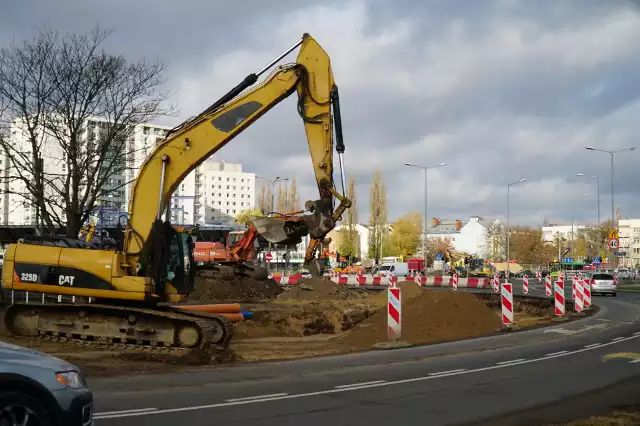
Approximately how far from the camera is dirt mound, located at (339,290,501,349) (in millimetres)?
19781

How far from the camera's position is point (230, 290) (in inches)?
1371

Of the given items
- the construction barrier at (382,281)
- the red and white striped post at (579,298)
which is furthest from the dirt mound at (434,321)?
the construction barrier at (382,281)

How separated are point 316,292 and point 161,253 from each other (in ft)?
73.1

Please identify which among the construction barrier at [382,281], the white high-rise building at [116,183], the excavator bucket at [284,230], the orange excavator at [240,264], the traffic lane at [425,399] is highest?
the white high-rise building at [116,183]

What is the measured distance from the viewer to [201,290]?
34.6 m

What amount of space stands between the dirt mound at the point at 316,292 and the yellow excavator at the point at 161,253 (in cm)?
1929

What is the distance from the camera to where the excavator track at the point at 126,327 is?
1518 centimetres

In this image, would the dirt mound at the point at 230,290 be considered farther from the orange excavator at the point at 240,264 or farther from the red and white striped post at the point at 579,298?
the red and white striped post at the point at 579,298

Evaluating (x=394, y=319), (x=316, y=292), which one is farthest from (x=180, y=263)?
(x=316, y=292)

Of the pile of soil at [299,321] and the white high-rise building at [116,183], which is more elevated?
the white high-rise building at [116,183]

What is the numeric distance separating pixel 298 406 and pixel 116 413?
2.36 meters

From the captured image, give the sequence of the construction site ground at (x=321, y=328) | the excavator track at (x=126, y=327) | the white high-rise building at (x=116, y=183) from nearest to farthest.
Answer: the construction site ground at (x=321, y=328) → the excavator track at (x=126, y=327) → the white high-rise building at (x=116, y=183)

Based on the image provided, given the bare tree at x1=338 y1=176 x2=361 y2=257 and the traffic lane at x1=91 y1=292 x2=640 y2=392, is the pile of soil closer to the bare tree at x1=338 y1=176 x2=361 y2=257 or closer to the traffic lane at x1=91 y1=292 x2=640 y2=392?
the traffic lane at x1=91 y1=292 x2=640 y2=392

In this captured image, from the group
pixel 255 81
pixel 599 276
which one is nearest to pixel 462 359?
pixel 255 81
